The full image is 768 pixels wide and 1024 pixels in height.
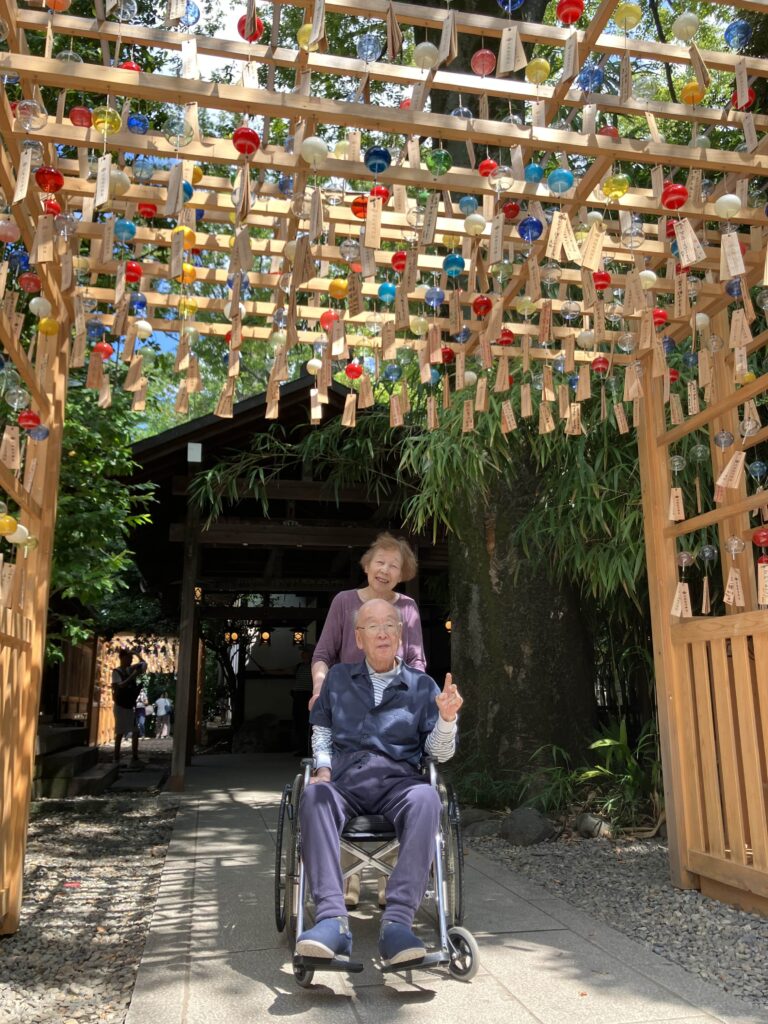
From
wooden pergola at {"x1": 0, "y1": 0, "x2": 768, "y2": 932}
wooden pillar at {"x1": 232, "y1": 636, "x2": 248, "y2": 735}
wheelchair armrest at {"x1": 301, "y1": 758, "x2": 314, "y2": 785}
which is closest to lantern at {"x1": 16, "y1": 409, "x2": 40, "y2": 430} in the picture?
wooden pergola at {"x1": 0, "y1": 0, "x2": 768, "y2": 932}

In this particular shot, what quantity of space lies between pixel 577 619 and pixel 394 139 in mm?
3551

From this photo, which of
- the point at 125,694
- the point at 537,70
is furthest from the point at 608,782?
the point at 125,694

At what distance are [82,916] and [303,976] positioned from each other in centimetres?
146

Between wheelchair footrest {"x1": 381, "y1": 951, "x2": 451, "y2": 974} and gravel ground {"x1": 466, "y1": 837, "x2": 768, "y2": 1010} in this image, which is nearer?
wheelchair footrest {"x1": 381, "y1": 951, "x2": 451, "y2": 974}

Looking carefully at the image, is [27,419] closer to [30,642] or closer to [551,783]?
[30,642]

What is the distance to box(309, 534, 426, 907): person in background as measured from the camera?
313 cm

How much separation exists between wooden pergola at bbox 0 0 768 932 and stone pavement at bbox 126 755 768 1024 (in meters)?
0.63

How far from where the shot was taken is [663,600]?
343 centimetres

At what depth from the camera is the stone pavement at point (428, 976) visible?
2.05 m

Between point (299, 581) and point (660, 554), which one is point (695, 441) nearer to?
point (660, 554)

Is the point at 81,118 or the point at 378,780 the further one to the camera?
the point at 378,780

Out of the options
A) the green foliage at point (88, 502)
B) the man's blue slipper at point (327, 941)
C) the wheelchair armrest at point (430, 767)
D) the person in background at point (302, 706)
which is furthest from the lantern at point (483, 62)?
the person in background at point (302, 706)

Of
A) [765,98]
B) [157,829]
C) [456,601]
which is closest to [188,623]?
[157,829]

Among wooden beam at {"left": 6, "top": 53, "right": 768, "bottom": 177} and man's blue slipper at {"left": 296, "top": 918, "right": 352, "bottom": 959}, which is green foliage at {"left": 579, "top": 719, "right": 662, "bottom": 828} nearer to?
man's blue slipper at {"left": 296, "top": 918, "right": 352, "bottom": 959}
